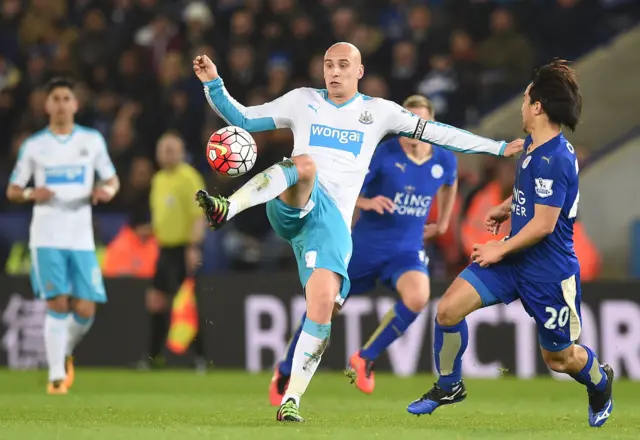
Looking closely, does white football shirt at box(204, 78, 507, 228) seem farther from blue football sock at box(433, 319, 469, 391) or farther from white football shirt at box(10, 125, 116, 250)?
white football shirt at box(10, 125, 116, 250)

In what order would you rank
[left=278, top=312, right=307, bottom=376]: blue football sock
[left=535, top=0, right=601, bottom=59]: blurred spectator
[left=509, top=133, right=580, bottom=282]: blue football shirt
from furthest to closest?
[left=535, top=0, right=601, bottom=59]: blurred spectator < [left=278, top=312, right=307, bottom=376]: blue football sock < [left=509, top=133, right=580, bottom=282]: blue football shirt

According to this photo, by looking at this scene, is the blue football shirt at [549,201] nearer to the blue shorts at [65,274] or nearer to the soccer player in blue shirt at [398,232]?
the soccer player in blue shirt at [398,232]

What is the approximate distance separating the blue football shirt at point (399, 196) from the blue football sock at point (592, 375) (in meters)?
2.65

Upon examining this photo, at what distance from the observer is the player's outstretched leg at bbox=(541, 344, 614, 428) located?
7.69 meters

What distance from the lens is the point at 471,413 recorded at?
354 inches

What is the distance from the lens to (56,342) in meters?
11.0

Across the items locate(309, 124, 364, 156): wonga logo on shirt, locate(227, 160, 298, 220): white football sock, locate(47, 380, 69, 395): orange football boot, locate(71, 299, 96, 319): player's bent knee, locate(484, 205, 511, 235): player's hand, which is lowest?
locate(47, 380, 69, 395): orange football boot

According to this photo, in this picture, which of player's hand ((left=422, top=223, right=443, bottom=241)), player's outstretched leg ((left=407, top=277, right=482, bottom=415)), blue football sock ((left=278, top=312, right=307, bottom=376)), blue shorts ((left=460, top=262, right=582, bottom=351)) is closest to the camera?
blue shorts ((left=460, top=262, right=582, bottom=351))

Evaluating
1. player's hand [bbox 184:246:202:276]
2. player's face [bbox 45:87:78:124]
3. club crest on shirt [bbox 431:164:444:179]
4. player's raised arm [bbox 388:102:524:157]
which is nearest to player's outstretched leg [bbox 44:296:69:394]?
player's face [bbox 45:87:78:124]

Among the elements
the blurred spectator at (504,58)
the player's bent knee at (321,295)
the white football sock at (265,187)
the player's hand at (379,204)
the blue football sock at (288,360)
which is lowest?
the blue football sock at (288,360)

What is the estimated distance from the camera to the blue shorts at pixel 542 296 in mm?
7555

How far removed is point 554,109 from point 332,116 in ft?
4.85

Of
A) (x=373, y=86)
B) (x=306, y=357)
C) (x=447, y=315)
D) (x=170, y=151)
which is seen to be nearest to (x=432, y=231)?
(x=447, y=315)

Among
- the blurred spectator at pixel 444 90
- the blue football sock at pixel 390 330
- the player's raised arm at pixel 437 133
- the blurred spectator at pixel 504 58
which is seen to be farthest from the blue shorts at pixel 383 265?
the blurred spectator at pixel 504 58
